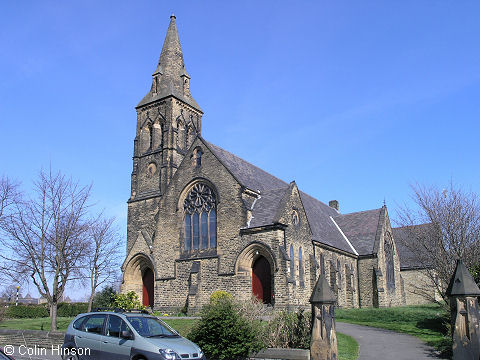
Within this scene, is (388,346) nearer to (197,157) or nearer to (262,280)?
(262,280)

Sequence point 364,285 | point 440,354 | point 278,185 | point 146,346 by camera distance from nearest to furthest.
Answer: point 146,346
point 440,354
point 278,185
point 364,285

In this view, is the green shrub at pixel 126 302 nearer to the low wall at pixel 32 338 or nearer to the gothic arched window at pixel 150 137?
the low wall at pixel 32 338

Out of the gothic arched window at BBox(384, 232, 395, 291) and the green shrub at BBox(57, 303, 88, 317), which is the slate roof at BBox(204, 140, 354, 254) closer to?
the gothic arched window at BBox(384, 232, 395, 291)

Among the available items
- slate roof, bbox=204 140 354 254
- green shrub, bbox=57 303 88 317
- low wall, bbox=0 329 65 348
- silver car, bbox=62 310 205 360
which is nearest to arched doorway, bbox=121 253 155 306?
slate roof, bbox=204 140 354 254

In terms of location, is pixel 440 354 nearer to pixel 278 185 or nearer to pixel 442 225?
pixel 442 225

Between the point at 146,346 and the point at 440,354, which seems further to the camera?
the point at 440,354

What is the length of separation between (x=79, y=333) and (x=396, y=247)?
39370 millimetres

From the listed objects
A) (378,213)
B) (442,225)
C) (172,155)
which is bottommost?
(442,225)

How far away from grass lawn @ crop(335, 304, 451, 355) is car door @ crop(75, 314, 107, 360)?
1162 centimetres

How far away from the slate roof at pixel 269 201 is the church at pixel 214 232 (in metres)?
0.10

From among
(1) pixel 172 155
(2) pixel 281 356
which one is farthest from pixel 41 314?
(2) pixel 281 356

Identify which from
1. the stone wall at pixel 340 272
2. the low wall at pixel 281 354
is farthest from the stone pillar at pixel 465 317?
the stone wall at pixel 340 272

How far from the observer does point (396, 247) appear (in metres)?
45.9

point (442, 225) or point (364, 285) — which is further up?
point (442, 225)
